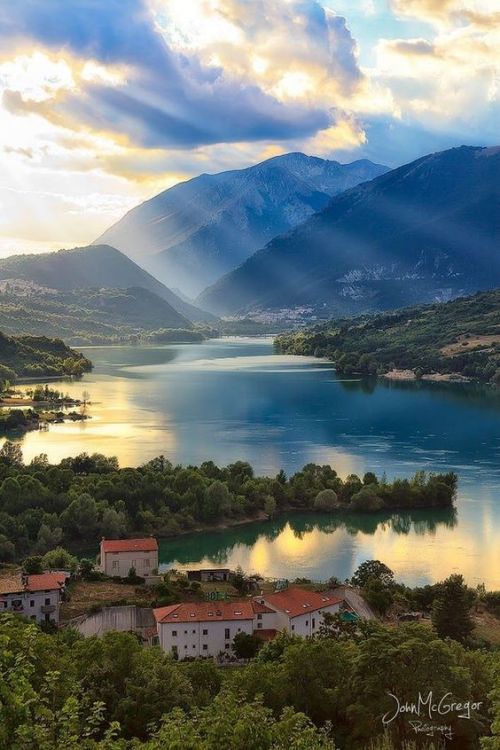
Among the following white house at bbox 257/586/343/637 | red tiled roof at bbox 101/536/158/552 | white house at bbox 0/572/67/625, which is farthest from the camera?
red tiled roof at bbox 101/536/158/552

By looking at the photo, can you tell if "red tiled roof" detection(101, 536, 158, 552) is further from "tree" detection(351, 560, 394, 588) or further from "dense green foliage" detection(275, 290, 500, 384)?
"dense green foliage" detection(275, 290, 500, 384)

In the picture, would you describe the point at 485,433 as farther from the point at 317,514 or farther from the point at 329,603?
the point at 329,603

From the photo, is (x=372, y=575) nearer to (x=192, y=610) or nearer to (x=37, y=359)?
(x=192, y=610)

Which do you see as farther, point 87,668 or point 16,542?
point 16,542

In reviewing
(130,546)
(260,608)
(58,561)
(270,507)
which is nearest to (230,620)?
(260,608)

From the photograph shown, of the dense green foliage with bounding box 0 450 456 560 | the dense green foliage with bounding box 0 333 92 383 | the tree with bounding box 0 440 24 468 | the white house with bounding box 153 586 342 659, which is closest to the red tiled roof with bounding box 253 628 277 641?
the white house with bounding box 153 586 342 659

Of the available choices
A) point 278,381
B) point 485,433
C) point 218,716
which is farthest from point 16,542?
point 278,381
